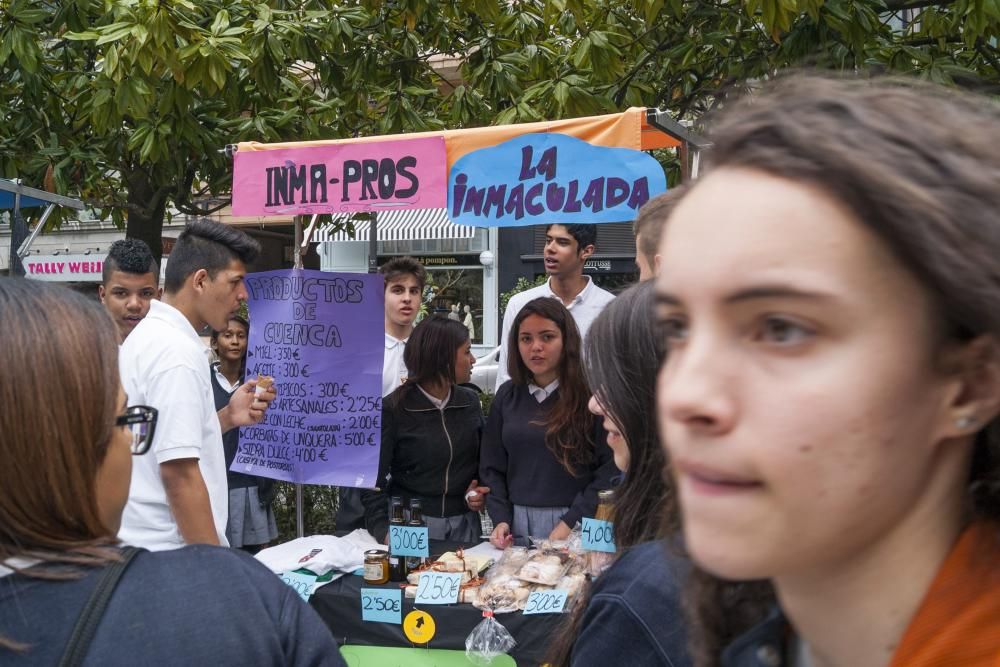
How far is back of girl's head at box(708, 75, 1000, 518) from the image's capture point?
28.5 inches

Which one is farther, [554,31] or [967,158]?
[554,31]

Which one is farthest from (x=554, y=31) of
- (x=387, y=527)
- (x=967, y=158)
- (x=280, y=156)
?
Answer: (x=967, y=158)

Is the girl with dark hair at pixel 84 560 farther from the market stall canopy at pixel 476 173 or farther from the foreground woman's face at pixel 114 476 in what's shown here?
the market stall canopy at pixel 476 173

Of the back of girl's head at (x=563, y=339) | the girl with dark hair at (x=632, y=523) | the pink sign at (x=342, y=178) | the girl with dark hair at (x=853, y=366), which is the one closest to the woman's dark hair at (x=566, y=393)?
the back of girl's head at (x=563, y=339)

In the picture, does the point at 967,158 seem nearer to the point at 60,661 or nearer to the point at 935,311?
the point at 935,311

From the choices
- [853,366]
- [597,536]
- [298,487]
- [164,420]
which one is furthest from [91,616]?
[298,487]

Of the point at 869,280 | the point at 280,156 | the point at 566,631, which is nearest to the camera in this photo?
the point at 869,280

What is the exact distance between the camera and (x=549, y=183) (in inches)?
153

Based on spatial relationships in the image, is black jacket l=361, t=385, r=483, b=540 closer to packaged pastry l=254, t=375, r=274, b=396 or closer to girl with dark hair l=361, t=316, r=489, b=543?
girl with dark hair l=361, t=316, r=489, b=543

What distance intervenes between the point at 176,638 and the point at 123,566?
14 cm

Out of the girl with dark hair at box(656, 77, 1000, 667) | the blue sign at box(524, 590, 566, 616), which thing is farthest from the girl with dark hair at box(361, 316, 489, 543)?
the girl with dark hair at box(656, 77, 1000, 667)

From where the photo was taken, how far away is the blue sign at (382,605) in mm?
3436

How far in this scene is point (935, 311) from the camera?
74cm

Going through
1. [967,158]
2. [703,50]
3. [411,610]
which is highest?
[703,50]
